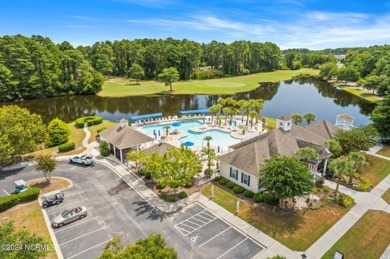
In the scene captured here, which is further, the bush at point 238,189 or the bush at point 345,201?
the bush at point 238,189

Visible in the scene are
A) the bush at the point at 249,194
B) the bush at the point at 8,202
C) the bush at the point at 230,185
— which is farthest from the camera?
the bush at the point at 230,185

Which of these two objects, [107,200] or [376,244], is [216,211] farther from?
[376,244]

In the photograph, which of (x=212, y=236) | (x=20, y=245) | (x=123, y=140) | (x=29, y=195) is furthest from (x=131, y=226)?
(x=123, y=140)

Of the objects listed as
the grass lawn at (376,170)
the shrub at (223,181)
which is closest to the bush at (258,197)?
the shrub at (223,181)

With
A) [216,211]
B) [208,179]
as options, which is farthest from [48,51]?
[216,211]

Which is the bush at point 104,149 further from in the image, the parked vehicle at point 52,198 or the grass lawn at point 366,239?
the grass lawn at point 366,239

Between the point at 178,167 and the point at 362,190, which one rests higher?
the point at 178,167
